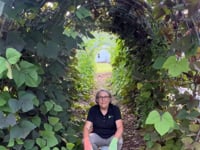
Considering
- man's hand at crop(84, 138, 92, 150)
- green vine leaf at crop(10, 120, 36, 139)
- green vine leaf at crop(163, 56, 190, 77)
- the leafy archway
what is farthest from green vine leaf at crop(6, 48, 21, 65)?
man's hand at crop(84, 138, 92, 150)

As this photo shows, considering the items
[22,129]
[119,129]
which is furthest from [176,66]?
[119,129]

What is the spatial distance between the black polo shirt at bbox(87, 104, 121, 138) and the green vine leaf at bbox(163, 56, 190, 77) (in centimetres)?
162

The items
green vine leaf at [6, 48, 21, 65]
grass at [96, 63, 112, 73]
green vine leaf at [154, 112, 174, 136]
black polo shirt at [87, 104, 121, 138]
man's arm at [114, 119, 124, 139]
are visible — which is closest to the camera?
green vine leaf at [6, 48, 21, 65]

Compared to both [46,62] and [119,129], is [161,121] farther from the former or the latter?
[119,129]

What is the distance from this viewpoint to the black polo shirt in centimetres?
387

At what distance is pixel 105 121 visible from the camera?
3.86 metres

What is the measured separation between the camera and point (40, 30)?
2.80 meters

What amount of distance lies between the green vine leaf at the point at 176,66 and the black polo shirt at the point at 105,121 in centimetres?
162

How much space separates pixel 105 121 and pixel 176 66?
5.52 ft

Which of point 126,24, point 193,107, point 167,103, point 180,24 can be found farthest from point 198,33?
point 126,24

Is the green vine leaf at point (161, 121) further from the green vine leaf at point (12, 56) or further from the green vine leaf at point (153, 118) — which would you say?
the green vine leaf at point (12, 56)

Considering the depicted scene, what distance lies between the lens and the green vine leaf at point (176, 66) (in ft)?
7.50

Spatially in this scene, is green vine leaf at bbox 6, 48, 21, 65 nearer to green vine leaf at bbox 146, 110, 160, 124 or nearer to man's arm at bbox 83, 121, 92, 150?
green vine leaf at bbox 146, 110, 160, 124

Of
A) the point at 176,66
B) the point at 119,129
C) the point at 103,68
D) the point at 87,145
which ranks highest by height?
the point at 103,68
